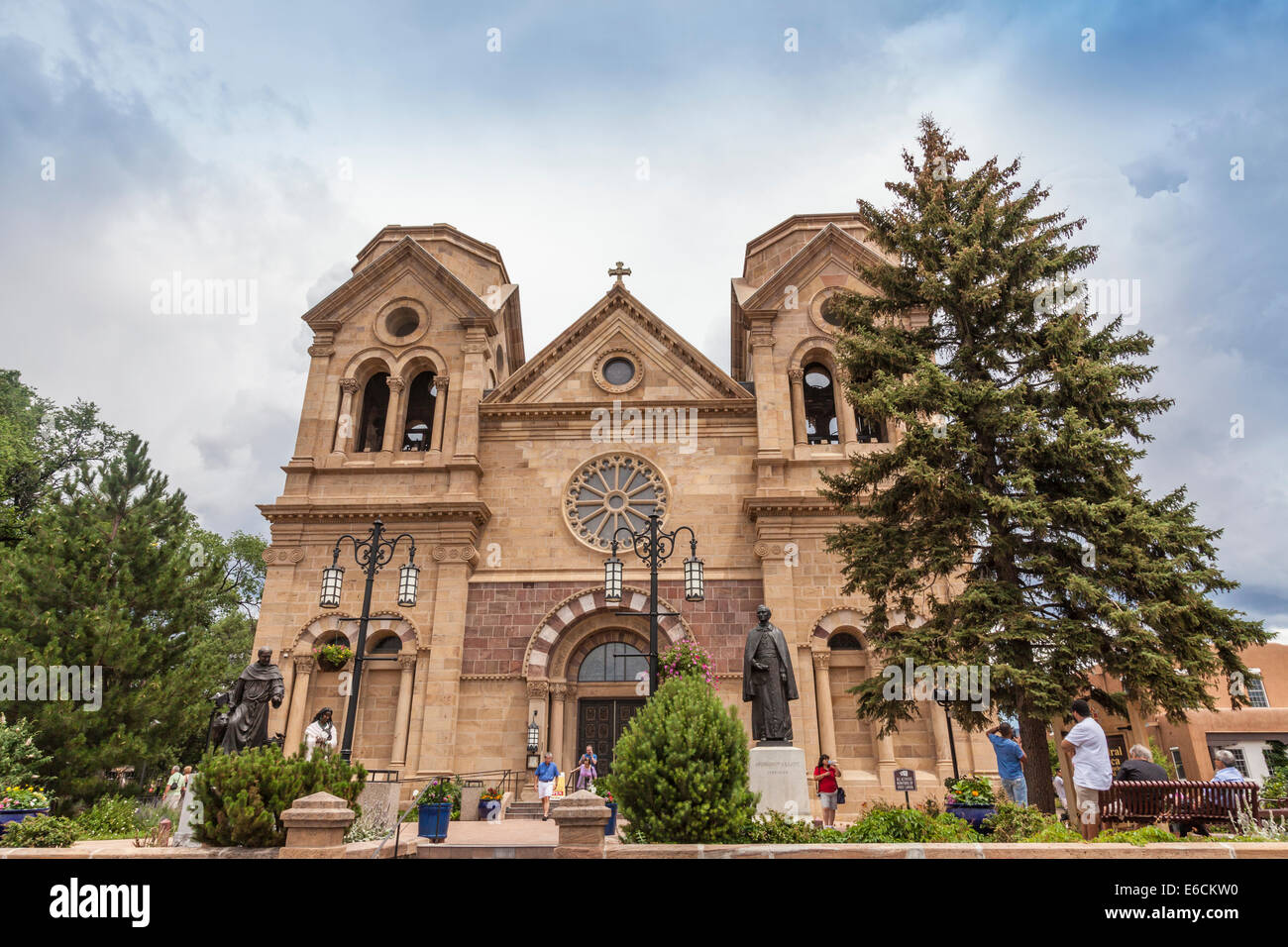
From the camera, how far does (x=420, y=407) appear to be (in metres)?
26.8

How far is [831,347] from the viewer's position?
24.8 m

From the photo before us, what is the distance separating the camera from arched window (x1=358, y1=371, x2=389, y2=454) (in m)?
25.7

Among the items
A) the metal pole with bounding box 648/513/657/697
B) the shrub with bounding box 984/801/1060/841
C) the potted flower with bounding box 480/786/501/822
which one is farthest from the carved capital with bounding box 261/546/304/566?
the shrub with bounding box 984/801/1060/841

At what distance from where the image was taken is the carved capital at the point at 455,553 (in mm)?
21859

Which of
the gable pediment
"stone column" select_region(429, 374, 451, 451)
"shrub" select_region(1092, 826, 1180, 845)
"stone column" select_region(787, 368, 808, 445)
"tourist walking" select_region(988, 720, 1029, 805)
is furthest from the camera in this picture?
the gable pediment

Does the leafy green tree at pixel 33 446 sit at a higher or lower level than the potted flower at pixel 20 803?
higher

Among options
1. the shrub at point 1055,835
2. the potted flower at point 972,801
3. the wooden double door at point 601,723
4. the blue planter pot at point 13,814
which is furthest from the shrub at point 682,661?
the blue planter pot at point 13,814

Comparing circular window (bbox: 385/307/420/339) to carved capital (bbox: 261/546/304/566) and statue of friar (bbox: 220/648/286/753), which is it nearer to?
carved capital (bbox: 261/546/304/566)

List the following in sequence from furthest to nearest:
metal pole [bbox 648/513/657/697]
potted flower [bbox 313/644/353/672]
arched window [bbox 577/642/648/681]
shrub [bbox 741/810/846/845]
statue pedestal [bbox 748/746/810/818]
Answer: arched window [bbox 577/642/648/681]
potted flower [bbox 313/644/353/672]
metal pole [bbox 648/513/657/697]
statue pedestal [bbox 748/746/810/818]
shrub [bbox 741/810/846/845]

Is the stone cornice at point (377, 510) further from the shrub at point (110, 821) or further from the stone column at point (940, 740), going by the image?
the stone column at point (940, 740)

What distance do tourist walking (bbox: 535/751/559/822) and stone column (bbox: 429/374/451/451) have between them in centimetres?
1037

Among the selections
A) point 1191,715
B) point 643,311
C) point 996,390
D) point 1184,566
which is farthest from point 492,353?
point 1191,715

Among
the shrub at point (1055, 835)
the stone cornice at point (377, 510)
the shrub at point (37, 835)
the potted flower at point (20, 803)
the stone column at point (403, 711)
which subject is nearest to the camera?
the shrub at point (1055, 835)

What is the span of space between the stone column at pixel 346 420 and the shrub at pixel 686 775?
18.0 meters
